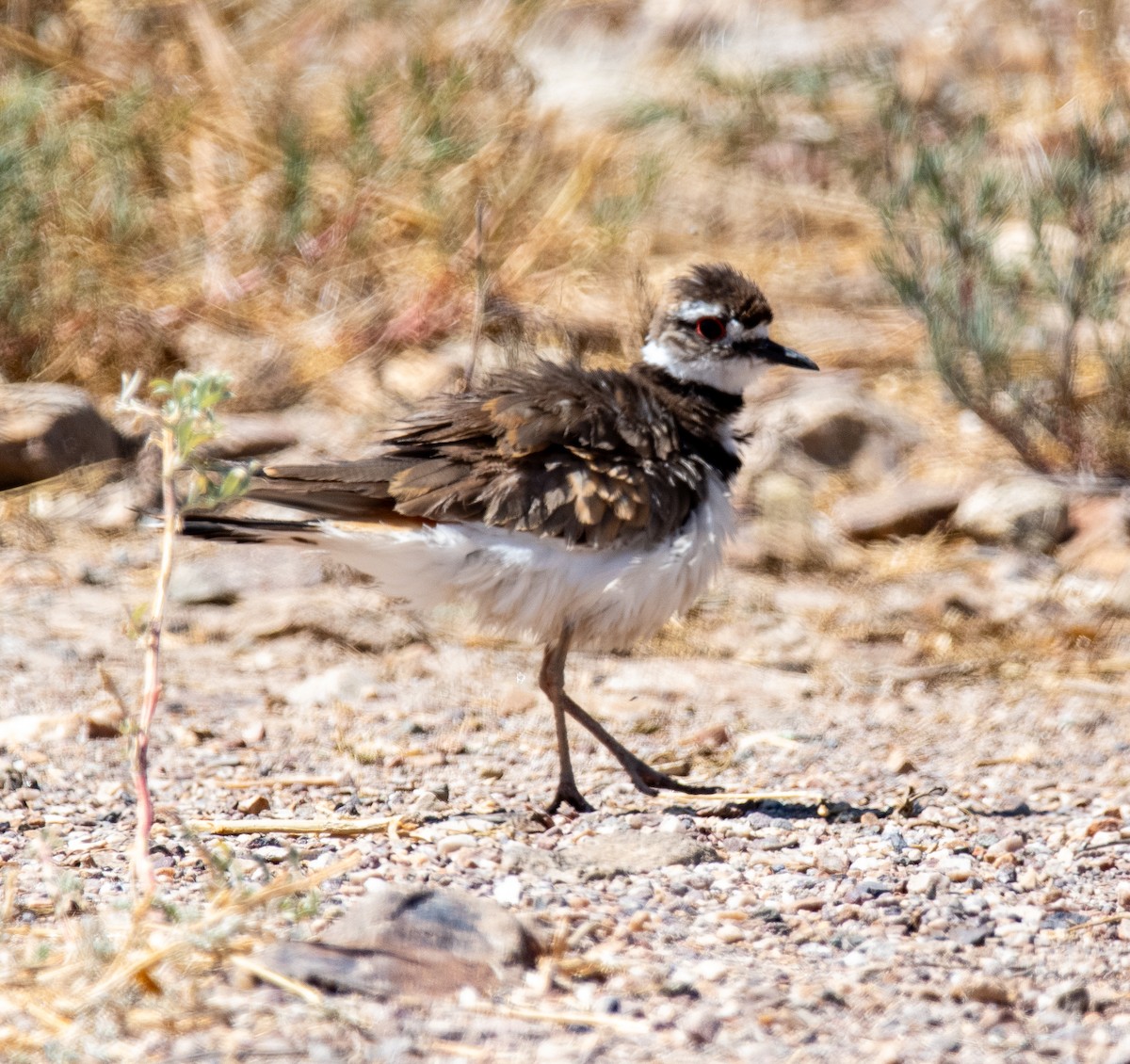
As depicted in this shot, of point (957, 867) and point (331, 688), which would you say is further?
point (331, 688)

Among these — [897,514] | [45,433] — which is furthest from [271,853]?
[897,514]

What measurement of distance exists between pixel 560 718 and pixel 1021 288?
4.65m

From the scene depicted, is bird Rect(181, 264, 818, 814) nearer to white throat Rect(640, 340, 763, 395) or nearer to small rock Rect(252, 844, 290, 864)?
white throat Rect(640, 340, 763, 395)

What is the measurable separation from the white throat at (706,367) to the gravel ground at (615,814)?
111 centimetres

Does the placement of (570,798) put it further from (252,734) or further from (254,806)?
(252,734)

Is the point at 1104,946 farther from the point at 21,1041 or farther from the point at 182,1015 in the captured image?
the point at 21,1041

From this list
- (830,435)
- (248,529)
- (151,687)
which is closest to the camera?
(151,687)

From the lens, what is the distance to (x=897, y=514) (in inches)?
278

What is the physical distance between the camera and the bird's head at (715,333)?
484cm

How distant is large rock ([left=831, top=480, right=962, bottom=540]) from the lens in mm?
7078

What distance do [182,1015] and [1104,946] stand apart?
185cm

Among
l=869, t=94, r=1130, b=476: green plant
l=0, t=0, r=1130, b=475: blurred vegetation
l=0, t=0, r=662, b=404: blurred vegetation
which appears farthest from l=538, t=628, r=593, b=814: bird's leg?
l=0, t=0, r=662, b=404: blurred vegetation

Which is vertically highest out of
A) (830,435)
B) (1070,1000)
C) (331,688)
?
(830,435)

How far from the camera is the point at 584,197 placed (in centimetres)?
905
